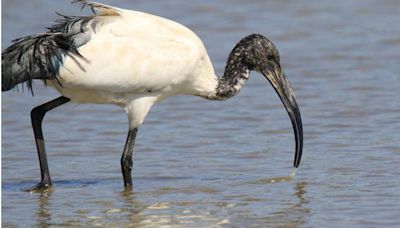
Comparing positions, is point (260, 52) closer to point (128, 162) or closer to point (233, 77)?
point (233, 77)

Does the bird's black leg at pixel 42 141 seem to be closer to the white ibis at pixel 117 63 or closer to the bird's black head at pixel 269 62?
the white ibis at pixel 117 63

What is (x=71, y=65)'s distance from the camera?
8469 mm

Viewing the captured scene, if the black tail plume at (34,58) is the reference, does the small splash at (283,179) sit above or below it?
below

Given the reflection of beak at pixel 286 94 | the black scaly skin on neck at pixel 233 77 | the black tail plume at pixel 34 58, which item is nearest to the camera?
the black tail plume at pixel 34 58

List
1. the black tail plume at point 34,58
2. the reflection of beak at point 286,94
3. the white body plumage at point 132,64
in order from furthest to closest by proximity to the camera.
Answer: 1. the reflection of beak at point 286,94
2. the white body plumage at point 132,64
3. the black tail plume at point 34,58

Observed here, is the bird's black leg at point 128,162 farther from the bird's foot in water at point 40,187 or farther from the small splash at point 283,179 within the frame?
the small splash at point 283,179

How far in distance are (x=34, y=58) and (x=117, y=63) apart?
0.63 m

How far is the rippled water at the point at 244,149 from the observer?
7992mm

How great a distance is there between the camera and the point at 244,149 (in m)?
9.81

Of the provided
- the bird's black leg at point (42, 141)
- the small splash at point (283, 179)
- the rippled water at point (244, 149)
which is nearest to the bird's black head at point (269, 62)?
the rippled water at point (244, 149)

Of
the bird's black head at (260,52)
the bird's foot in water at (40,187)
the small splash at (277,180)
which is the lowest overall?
the small splash at (277,180)

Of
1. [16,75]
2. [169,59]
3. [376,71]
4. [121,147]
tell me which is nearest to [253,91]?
[376,71]

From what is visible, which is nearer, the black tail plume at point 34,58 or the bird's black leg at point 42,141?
the black tail plume at point 34,58

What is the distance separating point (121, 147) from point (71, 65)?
5.75 ft
